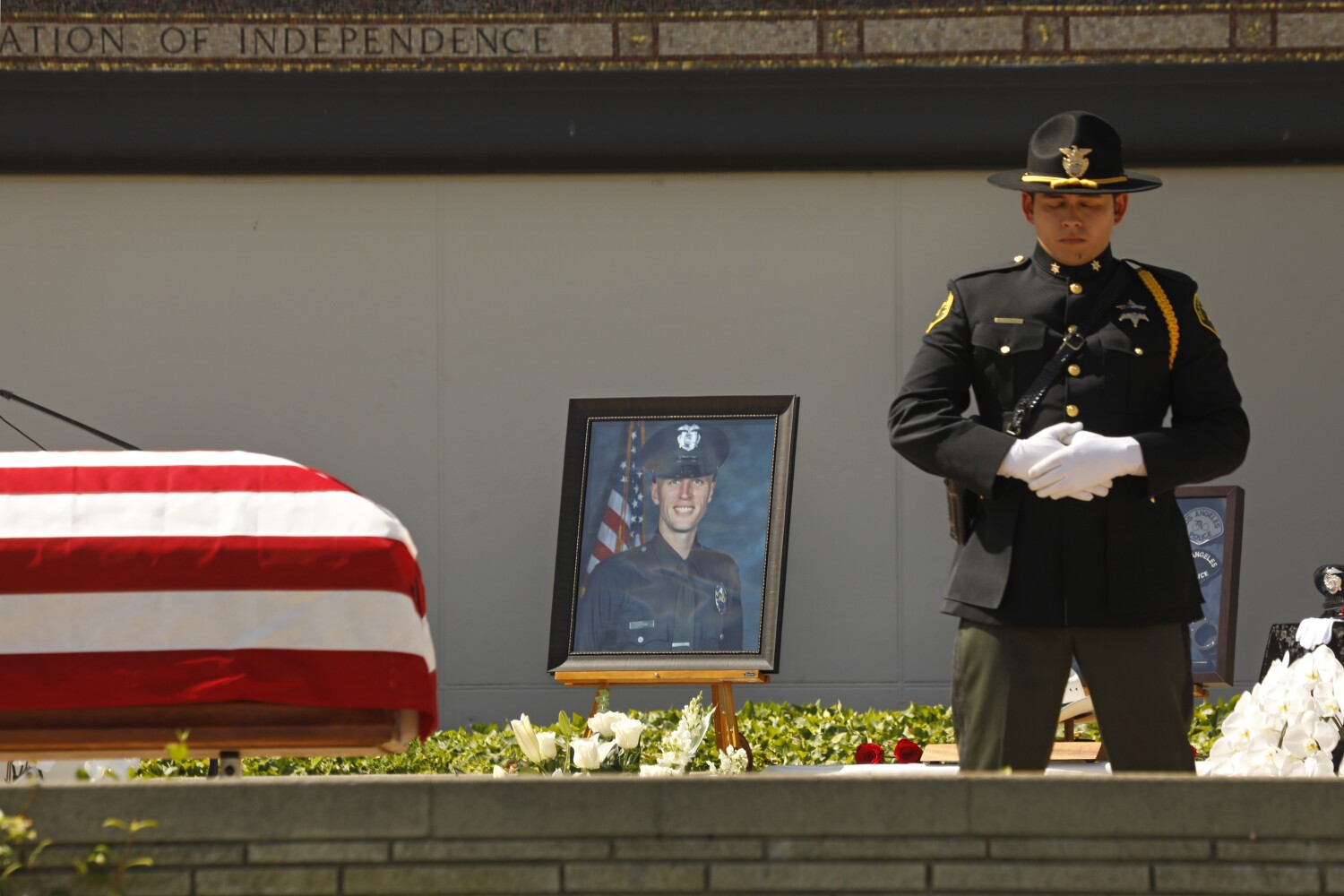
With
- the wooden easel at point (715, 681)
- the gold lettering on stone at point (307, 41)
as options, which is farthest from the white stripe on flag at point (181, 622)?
the gold lettering on stone at point (307, 41)

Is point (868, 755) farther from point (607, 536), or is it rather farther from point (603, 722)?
point (603, 722)

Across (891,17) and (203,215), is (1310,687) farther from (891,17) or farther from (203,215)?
(203,215)

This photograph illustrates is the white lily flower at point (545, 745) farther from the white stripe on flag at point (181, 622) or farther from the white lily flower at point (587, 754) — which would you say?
the white stripe on flag at point (181, 622)

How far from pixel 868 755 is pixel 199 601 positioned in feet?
9.62

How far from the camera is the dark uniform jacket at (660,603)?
582 cm

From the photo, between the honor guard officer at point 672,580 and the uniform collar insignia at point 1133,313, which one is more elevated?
the uniform collar insignia at point 1133,313

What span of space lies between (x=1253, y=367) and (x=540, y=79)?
2.99m

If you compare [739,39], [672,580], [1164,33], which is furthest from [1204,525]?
[739,39]

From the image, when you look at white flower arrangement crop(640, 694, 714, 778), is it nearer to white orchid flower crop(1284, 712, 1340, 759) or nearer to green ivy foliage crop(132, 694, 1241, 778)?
green ivy foliage crop(132, 694, 1241, 778)

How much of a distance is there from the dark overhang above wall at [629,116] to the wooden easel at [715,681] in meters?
2.52

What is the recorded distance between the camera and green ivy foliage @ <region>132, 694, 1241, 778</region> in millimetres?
5512

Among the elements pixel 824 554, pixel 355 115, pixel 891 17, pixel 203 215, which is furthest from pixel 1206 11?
pixel 203 215

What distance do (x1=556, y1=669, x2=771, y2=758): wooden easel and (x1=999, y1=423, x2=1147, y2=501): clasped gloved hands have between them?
246cm

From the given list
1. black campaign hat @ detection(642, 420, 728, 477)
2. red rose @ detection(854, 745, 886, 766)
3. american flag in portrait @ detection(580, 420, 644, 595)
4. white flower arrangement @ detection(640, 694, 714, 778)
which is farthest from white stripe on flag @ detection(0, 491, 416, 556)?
black campaign hat @ detection(642, 420, 728, 477)
